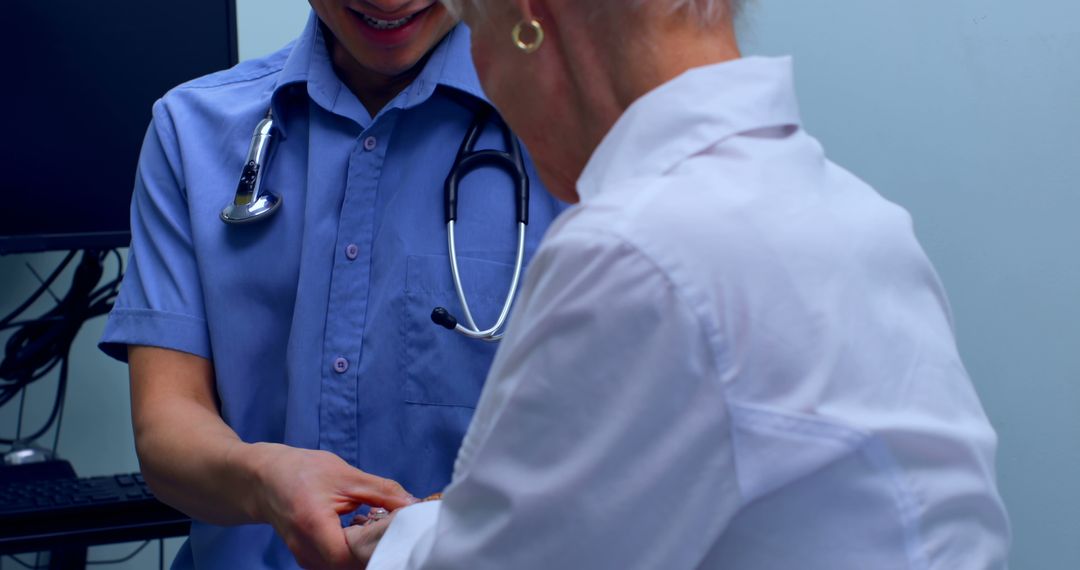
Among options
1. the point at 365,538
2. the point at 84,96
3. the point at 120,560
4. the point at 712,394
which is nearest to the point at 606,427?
the point at 712,394

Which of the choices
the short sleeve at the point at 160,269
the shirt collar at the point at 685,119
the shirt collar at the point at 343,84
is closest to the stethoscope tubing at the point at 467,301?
the shirt collar at the point at 343,84

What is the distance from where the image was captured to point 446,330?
1032 millimetres

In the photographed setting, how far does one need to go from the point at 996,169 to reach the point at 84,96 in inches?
47.9

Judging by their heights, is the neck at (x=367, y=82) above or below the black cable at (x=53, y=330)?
above

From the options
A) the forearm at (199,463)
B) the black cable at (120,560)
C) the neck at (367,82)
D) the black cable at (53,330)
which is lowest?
the black cable at (120,560)

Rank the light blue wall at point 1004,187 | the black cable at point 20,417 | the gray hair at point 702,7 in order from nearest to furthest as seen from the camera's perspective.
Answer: the gray hair at point 702,7 → the light blue wall at point 1004,187 → the black cable at point 20,417

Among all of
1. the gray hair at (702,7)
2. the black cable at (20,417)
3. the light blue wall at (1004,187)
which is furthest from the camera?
the black cable at (20,417)

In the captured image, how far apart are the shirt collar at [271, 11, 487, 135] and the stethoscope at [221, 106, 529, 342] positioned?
29mm

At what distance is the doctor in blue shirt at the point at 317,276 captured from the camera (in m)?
1.03

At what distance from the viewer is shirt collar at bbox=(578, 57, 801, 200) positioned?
623 millimetres

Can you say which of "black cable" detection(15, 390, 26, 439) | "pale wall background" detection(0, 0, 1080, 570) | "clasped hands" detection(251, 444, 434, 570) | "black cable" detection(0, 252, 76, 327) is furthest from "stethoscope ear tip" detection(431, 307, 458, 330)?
"black cable" detection(15, 390, 26, 439)

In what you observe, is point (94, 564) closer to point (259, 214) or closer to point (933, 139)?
point (259, 214)

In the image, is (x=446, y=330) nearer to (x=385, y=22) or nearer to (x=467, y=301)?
(x=467, y=301)

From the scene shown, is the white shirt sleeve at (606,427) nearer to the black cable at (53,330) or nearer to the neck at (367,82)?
the neck at (367,82)
